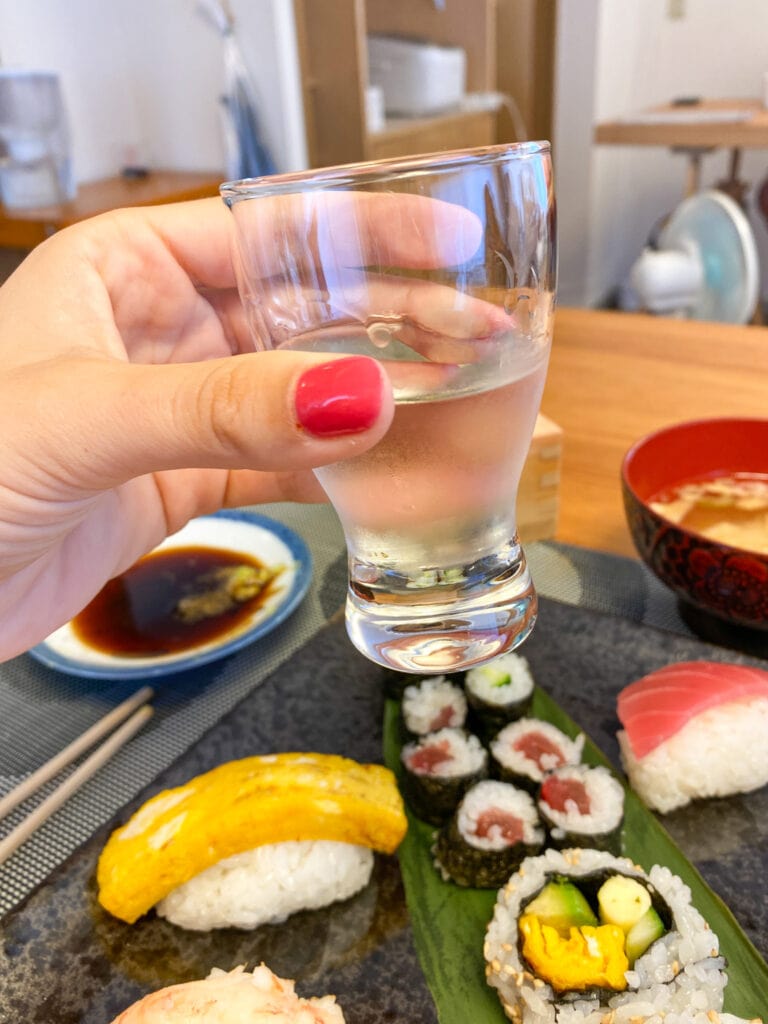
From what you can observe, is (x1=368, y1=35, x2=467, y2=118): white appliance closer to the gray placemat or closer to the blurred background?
the blurred background

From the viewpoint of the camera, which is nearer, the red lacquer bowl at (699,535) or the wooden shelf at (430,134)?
the red lacquer bowl at (699,535)

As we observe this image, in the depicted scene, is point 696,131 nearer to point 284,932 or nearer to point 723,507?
point 723,507

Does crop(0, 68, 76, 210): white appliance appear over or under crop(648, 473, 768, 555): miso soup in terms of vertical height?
over

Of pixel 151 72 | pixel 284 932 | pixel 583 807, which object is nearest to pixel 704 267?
pixel 583 807

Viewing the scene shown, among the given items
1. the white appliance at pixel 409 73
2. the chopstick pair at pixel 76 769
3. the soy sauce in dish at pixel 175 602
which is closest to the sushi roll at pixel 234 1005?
the chopstick pair at pixel 76 769

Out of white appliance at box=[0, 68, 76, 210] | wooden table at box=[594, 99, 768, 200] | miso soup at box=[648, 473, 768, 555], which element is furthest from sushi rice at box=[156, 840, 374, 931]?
wooden table at box=[594, 99, 768, 200]

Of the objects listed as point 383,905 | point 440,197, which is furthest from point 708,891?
point 440,197

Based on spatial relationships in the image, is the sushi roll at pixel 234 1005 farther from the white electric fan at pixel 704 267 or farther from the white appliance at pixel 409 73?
the white appliance at pixel 409 73
